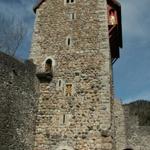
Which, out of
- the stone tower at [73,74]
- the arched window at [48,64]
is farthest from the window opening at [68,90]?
the arched window at [48,64]

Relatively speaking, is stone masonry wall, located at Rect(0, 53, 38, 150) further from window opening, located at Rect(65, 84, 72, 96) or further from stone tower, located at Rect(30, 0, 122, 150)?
window opening, located at Rect(65, 84, 72, 96)

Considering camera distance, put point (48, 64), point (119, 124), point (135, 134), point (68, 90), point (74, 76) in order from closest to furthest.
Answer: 1. point (68, 90)
2. point (74, 76)
3. point (48, 64)
4. point (119, 124)
5. point (135, 134)

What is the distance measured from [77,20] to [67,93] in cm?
350

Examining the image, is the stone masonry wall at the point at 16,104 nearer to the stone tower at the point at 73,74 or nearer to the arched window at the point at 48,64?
the stone tower at the point at 73,74

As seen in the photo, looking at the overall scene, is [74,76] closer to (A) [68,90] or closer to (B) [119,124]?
(A) [68,90]

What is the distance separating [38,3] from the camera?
17641 mm

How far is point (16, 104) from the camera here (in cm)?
1401

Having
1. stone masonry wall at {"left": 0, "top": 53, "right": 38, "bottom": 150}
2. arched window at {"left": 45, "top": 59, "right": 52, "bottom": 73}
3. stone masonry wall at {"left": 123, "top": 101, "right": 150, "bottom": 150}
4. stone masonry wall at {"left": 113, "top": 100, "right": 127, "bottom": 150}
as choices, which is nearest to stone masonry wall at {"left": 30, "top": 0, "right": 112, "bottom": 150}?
arched window at {"left": 45, "top": 59, "right": 52, "bottom": 73}

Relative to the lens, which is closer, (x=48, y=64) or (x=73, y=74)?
(x=73, y=74)

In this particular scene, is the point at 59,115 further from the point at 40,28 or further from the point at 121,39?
the point at 121,39

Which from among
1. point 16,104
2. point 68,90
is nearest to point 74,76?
point 68,90

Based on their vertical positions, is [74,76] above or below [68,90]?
above

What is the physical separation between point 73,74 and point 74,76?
0.34ft

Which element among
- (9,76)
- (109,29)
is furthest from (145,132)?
(9,76)
